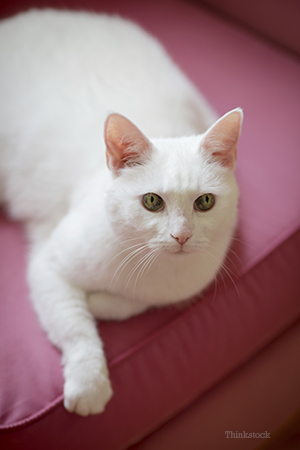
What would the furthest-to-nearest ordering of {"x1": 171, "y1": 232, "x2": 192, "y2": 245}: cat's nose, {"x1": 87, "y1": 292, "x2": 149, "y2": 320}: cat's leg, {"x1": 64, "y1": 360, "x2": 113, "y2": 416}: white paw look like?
{"x1": 87, "y1": 292, "x2": 149, "y2": 320}: cat's leg, {"x1": 64, "y1": 360, "x2": 113, "y2": 416}: white paw, {"x1": 171, "y1": 232, "x2": 192, "y2": 245}: cat's nose

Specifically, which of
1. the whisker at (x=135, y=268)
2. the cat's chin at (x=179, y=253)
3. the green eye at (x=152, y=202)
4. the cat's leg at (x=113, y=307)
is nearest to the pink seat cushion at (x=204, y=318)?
the cat's leg at (x=113, y=307)

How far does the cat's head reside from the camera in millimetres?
1001

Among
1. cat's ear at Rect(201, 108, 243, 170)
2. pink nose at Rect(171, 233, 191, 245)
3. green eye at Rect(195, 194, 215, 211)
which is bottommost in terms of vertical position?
pink nose at Rect(171, 233, 191, 245)

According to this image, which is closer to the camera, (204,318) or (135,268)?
(135,268)

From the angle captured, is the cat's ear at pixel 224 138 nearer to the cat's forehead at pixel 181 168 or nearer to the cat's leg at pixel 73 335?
the cat's forehead at pixel 181 168

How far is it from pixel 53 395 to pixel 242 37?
193 cm

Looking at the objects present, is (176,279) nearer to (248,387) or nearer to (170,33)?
(248,387)

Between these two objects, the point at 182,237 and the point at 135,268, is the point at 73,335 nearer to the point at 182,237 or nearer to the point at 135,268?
the point at 135,268

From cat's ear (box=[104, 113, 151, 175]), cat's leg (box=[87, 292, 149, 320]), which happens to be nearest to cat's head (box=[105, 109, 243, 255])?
cat's ear (box=[104, 113, 151, 175])

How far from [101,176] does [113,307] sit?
448 millimetres

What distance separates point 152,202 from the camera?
3.41ft

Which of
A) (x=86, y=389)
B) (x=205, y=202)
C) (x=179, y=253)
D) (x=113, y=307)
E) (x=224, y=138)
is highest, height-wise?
(x=224, y=138)

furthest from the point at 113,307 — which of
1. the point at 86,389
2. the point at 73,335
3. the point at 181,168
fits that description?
the point at 181,168

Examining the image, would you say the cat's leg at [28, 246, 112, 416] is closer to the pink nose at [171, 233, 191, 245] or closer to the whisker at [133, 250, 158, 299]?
the whisker at [133, 250, 158, 299]
